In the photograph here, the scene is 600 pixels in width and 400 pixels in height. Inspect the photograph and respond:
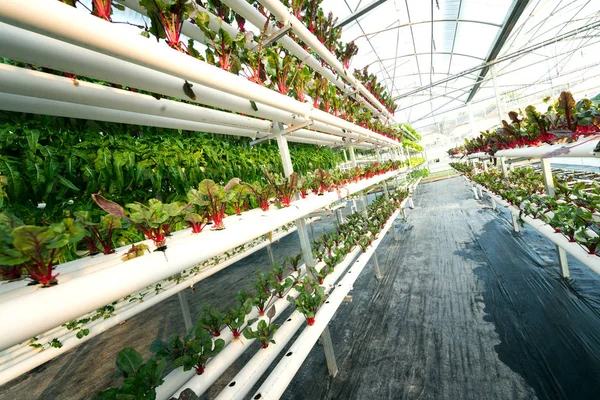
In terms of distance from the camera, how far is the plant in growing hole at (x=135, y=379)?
3.34ft

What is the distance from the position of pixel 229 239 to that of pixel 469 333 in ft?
8.86

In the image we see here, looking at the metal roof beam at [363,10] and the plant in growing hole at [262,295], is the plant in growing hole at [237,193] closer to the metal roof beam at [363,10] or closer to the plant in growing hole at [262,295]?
the plant in growing hole at [262,295]

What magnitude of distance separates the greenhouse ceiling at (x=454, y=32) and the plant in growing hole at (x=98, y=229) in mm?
5792

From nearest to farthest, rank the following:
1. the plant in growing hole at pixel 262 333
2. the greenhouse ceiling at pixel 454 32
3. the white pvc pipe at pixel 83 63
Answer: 1. the white pvc pipe at pixel 83 63
2. the plant in growing hole at pixel 262 333
3. the greenhouse ceiling at pixel 454 32

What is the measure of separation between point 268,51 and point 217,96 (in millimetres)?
719

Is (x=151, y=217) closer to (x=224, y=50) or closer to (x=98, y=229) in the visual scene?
(x=98, y=229)

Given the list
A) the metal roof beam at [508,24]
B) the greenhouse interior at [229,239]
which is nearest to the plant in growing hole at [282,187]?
the greenhouse interior at [229,239]

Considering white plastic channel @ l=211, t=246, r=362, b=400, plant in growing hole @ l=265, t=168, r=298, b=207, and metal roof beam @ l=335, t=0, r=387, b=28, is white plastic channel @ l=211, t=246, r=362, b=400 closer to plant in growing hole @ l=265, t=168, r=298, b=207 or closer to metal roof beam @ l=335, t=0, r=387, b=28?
plant in growing hole @ l=265, t=168, r=298, b=207

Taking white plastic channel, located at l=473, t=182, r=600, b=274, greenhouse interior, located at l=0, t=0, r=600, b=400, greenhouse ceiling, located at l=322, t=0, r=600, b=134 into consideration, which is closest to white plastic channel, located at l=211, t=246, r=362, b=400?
greenhouse interior, located at l=0, t=0, r=600, b=400

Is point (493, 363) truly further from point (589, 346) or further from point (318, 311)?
point (318, 311)

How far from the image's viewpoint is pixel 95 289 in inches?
26.3

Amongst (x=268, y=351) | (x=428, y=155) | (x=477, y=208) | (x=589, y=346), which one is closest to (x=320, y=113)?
(x=268, y=351)

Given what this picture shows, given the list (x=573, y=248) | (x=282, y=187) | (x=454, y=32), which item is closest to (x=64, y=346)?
(x=282, y=187)

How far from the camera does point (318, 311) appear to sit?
1942 mm
